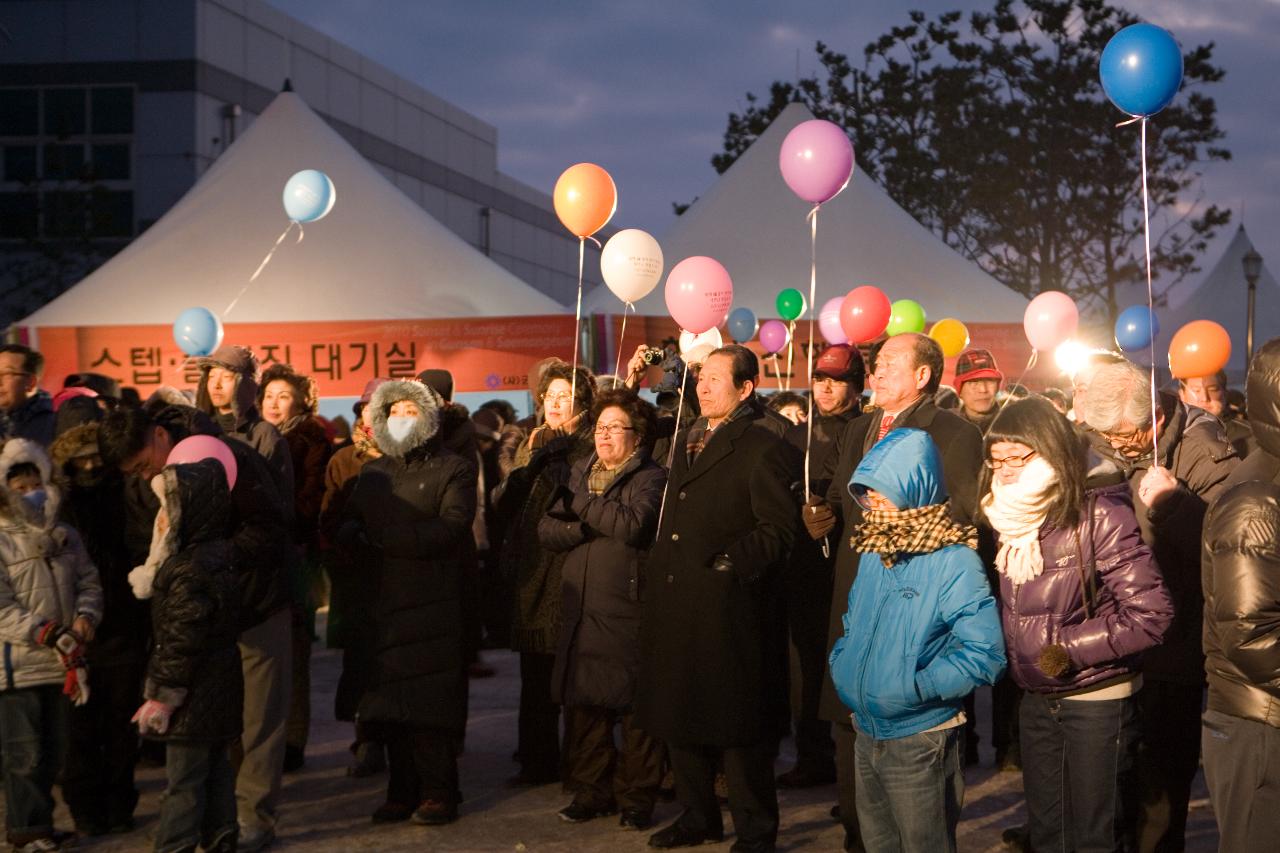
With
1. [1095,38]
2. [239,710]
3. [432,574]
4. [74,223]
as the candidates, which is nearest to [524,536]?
[432,574]

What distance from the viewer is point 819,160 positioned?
6617 mm

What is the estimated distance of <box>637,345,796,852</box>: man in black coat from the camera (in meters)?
5.38

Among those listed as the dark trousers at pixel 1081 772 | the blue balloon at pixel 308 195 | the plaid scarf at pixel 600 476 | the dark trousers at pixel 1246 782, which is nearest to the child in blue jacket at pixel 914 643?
the dark trousers at pixel 1081 772

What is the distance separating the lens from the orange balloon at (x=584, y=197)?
8.54 m

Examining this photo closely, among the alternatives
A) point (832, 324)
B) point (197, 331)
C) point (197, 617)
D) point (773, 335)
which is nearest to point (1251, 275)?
point (773, 335)

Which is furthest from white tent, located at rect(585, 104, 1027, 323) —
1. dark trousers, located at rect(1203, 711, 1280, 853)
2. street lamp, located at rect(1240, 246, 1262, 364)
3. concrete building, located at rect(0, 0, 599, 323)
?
concrete building, located at rect(0, 0, 599, 323)

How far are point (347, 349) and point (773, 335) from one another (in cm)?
408

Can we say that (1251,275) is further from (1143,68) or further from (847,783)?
Answer: (847,783)

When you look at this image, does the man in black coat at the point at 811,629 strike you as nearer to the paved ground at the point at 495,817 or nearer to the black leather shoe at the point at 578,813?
the paved ground at the point at 495,817

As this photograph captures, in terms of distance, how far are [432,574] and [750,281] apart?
30.0 feet

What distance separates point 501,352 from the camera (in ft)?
43.7

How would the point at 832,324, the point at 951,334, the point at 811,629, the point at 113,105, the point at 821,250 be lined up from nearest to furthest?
1. the point at 811,629
2. the point at 832,324
3. the point at 951,334
4. the point at 821,250
5. the point at 113,105

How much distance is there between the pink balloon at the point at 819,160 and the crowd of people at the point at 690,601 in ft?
2.91

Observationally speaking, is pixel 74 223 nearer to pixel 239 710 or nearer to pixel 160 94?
pixel 160 94
